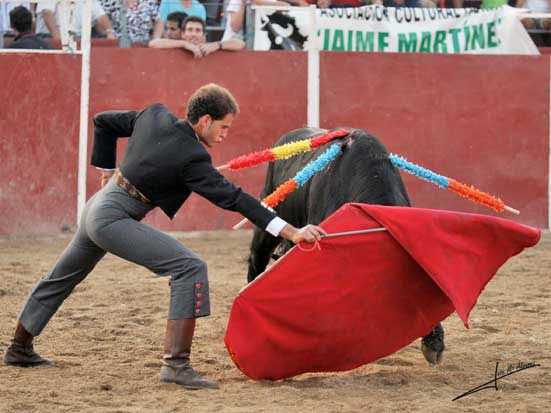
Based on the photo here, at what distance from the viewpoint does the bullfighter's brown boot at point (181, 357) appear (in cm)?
466

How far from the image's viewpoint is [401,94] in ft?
33.3

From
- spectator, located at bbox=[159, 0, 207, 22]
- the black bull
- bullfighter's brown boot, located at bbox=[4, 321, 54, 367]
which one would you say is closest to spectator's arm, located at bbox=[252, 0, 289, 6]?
spectator, located at bbox=[159, 0, 207, 22]

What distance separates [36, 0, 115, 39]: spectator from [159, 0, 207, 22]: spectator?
0.51 m

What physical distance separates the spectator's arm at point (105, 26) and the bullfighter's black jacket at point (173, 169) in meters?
5.37

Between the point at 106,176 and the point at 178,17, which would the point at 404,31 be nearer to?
the point at 178,17

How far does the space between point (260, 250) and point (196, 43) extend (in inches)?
139

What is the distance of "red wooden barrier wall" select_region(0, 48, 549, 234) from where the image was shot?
9.57 meters

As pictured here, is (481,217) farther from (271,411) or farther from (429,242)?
(271,411)

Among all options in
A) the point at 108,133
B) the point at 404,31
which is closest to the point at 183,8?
the point at 404,31

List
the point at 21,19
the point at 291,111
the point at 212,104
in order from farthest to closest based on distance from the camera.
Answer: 1. the point at 291,111
2. the point at 21,19
3. the point at 212,104

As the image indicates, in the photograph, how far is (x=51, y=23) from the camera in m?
10.2

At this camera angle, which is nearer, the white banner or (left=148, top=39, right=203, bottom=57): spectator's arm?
(left=148, top=39, right=203, bottom=57): spectator's arm

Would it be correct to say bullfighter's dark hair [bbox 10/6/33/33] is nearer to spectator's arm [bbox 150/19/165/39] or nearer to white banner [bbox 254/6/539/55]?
spectator's arm [bbox 150/19/165/39]

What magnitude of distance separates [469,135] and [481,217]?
5.59 meters
